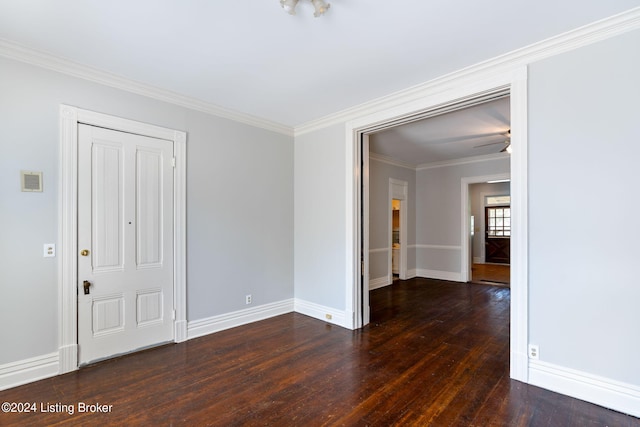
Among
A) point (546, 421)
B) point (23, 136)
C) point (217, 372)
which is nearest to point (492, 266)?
point (546, 421)

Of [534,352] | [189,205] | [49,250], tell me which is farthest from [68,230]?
[534,352]

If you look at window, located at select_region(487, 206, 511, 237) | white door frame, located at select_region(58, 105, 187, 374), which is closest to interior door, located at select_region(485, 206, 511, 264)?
window, located at select_region(487, 206, 511, 237)

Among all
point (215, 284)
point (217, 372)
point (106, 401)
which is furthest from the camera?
point (215, 284)

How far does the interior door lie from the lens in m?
10.2

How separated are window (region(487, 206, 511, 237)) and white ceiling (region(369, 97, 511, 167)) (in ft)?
14.7

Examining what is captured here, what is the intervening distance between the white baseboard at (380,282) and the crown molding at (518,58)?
373cm

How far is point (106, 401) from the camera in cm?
239

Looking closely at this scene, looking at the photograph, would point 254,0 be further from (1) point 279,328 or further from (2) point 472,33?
(1) point 279,328

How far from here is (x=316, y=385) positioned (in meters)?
2.63

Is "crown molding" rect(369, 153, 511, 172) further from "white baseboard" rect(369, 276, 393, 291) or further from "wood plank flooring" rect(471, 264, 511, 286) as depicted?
"wood plank flooring" rect(471, 264, 511, 286)

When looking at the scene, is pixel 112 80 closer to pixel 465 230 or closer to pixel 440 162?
pixel 440 162

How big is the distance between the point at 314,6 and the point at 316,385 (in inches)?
114

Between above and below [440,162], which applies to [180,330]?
below

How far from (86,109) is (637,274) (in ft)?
15.8
